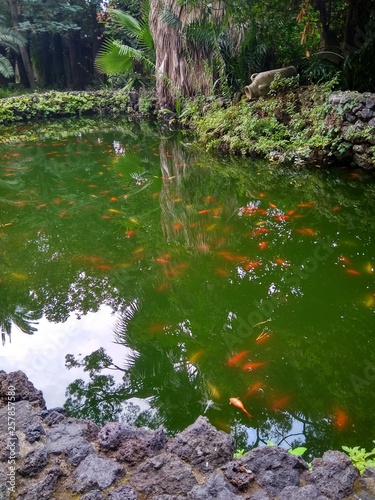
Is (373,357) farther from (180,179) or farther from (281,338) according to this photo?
(180,179)

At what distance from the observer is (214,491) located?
5.12 ft

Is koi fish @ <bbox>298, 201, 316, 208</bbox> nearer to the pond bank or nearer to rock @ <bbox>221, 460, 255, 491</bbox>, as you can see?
the pond bank

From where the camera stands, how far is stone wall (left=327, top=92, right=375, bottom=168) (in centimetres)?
645

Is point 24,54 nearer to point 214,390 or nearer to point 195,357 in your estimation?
point 195,357

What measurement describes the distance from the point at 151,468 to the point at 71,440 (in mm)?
394

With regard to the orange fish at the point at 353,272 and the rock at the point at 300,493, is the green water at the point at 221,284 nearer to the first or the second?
the orange fish at the point at 353,272

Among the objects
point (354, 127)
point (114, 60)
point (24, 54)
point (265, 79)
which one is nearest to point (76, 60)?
point (24, 54)

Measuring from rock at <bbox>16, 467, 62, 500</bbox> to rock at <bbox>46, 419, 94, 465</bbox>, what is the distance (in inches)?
4.3

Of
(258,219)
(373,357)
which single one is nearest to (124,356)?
(373,357)

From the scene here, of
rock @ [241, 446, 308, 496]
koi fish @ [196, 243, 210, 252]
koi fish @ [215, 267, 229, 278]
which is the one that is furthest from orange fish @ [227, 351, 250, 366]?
koi fish @ [196, 243, 210, 252]

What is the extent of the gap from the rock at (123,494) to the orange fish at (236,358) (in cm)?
119

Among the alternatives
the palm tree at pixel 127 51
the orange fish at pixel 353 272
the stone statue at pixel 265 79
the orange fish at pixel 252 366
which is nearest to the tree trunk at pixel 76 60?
the palm tree at pixel 127 51

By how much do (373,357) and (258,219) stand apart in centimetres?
257

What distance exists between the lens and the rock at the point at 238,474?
5.32 feet
